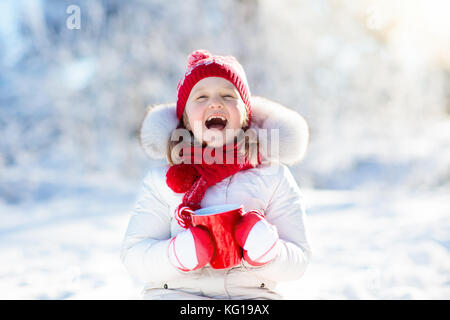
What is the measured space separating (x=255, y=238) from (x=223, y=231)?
93 mm

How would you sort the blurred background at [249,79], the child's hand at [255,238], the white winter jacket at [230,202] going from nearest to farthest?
the child's hand at [255,238] < the white winter jacket at [230,202] < the blurred background at [249,79]

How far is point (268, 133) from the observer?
1.51 m

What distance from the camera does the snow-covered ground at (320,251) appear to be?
2062 millimetres

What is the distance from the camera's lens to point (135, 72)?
7223 millimetres

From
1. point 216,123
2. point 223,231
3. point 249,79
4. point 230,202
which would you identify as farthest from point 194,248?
point 249,79

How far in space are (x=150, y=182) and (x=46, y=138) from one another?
20.9 ft

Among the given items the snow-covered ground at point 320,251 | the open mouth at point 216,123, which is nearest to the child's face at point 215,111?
the open mouth at point 216,123

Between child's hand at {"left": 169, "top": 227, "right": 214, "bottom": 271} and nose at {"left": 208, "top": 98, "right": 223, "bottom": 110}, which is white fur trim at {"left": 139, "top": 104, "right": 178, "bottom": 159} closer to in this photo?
nose at {"left": 208, "top": 98, "right": 223, "bottom": 110}

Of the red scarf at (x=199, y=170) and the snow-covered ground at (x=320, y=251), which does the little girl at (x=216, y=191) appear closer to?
the red scarf at (x=199, y=170)

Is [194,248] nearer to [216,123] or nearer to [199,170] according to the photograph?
[199,170]

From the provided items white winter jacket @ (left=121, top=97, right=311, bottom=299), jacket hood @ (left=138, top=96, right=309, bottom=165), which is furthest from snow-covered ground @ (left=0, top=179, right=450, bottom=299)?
jacket hood @ (left=138, top=96, right=309, bottom=165)

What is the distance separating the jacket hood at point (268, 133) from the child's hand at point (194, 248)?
0.43 metres

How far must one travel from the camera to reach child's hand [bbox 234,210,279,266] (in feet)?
3.85
